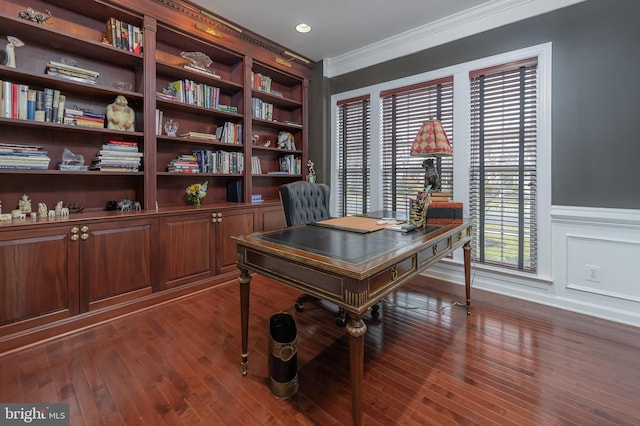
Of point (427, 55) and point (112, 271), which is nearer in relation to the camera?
point (112, 271)

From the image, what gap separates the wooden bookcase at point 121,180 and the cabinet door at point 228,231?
0.04 ft

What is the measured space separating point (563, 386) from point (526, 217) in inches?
62.7

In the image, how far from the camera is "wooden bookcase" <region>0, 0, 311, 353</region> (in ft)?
6.69

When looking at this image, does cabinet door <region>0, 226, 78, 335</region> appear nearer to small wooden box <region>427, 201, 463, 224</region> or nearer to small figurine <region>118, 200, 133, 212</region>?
small figurine <region>118, 200, 133, 212</region>

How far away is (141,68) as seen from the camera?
270 centimetres

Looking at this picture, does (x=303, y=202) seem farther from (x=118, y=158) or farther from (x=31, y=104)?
(x=31, y=104)

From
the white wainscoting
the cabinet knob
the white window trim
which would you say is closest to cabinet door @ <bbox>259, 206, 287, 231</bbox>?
the white window trim

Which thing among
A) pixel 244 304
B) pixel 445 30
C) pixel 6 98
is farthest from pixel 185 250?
pixel 445 30

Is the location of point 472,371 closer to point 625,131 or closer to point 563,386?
point 563,386

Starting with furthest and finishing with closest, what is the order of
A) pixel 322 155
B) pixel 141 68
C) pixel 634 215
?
1. pixel 322 155
2. pixel 141 68
3. pixel 634 215

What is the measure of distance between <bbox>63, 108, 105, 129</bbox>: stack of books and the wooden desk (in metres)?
1.93

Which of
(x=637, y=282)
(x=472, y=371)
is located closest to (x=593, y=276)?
(x=637, y=282)

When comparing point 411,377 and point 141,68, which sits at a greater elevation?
point 141,68

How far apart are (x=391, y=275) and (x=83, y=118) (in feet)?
9.11
